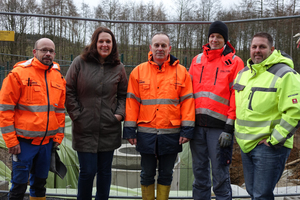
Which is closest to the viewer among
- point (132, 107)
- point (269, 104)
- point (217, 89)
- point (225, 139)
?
point (269, 104)

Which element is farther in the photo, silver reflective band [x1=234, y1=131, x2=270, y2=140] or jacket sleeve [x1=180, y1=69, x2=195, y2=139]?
jacket sleeve [x1=180, y1=69, x2=195, y2=139]

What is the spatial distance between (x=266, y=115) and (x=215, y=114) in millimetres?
615

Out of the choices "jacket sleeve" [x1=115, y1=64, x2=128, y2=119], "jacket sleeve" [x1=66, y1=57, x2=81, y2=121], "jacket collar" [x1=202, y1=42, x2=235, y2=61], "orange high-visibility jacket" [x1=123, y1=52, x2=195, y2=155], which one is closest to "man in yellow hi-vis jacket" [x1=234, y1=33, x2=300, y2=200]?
"jacket collar" [x1=202, y1=42, x2=235, y2=61]

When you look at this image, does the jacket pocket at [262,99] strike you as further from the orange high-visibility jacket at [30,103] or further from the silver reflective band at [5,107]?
the silver reflective band at [5,107]

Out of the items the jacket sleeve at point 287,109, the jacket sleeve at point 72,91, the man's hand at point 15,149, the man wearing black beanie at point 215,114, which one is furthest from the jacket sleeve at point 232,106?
the man's hand at point 15,149

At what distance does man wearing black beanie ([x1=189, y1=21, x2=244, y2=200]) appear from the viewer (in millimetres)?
2811

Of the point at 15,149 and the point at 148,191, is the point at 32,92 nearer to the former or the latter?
the point at 15,149

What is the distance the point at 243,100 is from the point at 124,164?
4070 mm

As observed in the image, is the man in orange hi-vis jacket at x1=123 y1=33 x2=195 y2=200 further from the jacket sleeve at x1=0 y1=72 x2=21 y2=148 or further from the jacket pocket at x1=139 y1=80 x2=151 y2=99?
the jacket sleeve at x1=0 y1=72 x2=21 y2=148

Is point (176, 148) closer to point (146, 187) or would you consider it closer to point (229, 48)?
point (146, 187)

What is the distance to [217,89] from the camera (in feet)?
9.34

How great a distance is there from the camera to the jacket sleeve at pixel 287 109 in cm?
219

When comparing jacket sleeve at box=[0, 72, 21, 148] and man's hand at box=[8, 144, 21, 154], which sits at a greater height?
jacket sleeve at box=[0, 72, 21, 148]

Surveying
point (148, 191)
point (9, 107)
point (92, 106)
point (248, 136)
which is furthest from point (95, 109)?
point (248, 136)
